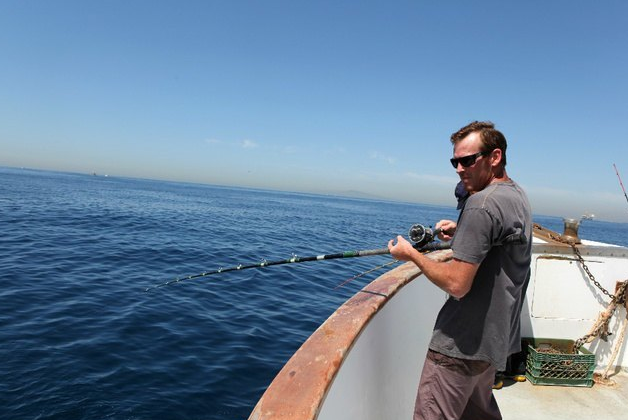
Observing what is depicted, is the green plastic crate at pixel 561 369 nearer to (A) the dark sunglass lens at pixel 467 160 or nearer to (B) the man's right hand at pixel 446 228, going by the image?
(B) the man's right hand at pixel 446 228

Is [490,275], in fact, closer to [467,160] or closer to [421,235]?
[467,160]

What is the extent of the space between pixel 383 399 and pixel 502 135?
1854mm

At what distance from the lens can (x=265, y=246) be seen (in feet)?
64.4

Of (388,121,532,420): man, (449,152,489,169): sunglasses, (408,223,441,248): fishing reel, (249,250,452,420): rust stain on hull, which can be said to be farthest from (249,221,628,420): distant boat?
(449,152,489,169): sunglasses

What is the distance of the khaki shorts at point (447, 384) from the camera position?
2.28 m

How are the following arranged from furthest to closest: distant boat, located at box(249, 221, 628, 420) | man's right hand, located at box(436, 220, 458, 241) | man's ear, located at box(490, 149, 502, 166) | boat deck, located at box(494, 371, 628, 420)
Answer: boat deck, located at box(494, 371, 628, 420)
man's right hand, located at box(436, 220, 458, 241)
man's ear, located at box(490, 149, 502, 166)
distant boat, located at box(249, 221, 628, 420)

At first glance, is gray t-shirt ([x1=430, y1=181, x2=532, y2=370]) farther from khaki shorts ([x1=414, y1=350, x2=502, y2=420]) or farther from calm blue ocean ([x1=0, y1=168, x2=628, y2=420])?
calm blue ocean ([x1=0, y1=168, x2=628, y2=420])

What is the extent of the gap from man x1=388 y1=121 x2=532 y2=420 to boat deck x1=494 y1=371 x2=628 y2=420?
2.01 meters

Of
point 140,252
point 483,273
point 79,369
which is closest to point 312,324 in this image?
point 79,369

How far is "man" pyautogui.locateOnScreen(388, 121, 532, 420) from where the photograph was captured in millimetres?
1950

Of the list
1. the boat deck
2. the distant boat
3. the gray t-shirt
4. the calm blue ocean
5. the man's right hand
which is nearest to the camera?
the distant boat

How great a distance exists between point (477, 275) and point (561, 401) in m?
3.17

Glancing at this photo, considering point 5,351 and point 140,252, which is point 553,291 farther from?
point 140,252

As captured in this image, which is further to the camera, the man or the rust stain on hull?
the man
